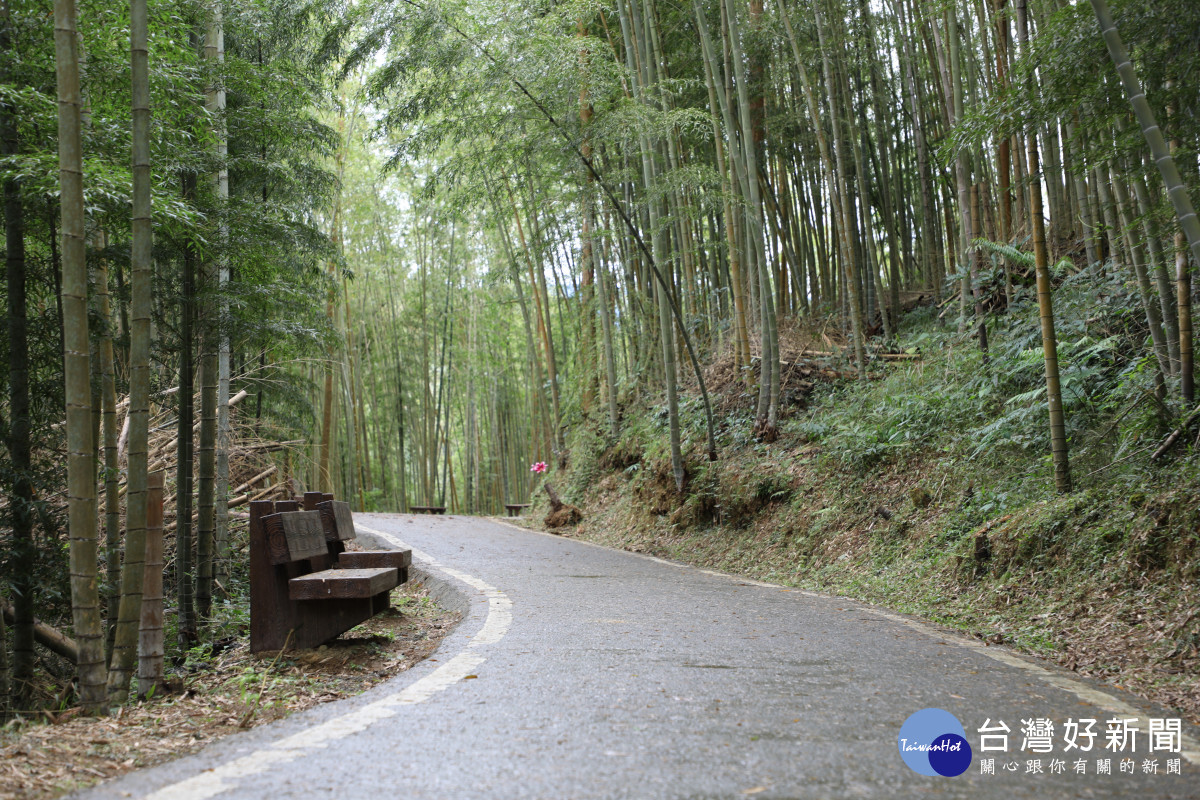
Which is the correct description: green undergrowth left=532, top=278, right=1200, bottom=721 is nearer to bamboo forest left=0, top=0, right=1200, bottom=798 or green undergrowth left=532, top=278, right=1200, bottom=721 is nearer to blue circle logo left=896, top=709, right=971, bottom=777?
bamboo forest left=0, top=0, right=1200, bottom=798

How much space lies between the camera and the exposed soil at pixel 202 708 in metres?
1.82

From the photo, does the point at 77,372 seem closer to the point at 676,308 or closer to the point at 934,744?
the point at 934,744

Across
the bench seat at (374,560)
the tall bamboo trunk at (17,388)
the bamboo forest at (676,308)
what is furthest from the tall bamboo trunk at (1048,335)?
the tall bamboo trunk at (17,388)

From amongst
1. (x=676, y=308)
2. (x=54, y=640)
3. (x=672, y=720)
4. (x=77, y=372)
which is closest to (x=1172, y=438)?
(x=672, y=720)

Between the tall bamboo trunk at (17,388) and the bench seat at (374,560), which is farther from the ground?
the tall bamboo trunk at (17,388)

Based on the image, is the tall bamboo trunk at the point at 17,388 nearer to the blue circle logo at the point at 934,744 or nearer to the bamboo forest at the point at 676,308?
the bamboo forest at the point at 676,308

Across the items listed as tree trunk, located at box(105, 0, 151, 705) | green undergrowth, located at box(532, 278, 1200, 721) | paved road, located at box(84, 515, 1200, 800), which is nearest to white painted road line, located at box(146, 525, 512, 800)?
paved road, located at box(84, 515, 1200, 800)

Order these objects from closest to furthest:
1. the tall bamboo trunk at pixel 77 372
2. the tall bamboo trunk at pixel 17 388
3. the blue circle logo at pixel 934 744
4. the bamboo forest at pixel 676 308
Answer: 1. the blue circle logo at pixel 934 744
2. the tall bamboo trunk at pixel 77 372
3. the bamboo forest at pixel 676 308
4. the tall bamboo trunk at pixel 17 388

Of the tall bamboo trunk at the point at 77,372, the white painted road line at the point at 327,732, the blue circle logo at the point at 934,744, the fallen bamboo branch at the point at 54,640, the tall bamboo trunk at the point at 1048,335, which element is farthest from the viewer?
the fallen bamboo branch at the point at 54,640

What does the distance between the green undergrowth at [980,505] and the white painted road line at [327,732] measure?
7.67 feet

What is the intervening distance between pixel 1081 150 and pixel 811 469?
3.80 meters

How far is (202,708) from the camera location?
2.52 meters

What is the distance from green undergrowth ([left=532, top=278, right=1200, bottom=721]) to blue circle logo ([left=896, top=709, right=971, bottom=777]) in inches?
34.4

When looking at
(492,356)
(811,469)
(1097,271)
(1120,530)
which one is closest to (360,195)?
(492,356)
